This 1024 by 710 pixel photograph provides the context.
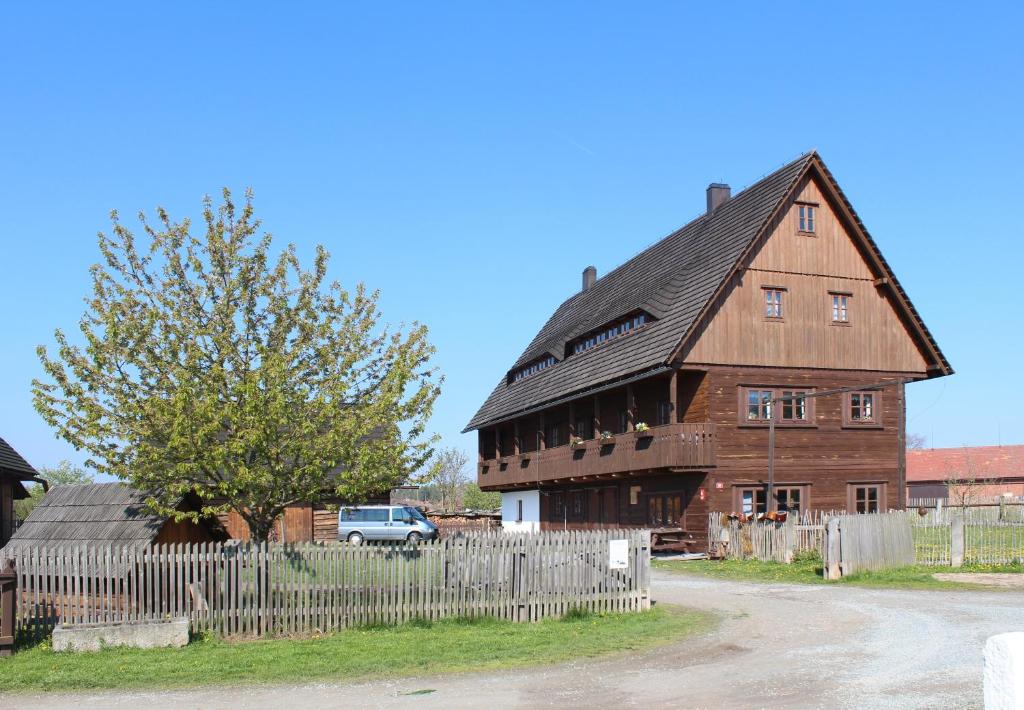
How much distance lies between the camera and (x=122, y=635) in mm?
14719

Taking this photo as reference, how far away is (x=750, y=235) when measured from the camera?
1336 inches

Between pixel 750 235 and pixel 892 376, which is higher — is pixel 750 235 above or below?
above

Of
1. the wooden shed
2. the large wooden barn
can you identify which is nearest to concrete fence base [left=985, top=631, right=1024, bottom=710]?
the wooden shed

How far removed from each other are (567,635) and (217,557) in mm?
5581

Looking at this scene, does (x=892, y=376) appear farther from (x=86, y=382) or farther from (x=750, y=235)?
(x=86, y=382)

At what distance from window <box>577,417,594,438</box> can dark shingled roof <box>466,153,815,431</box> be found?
5.76ft

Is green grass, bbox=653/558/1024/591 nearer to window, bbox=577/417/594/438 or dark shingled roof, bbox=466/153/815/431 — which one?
dark shingled roof, bbox=466/153/815/431

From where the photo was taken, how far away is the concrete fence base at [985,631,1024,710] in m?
4.20

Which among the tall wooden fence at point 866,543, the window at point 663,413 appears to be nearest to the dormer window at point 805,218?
the window at point 663,413

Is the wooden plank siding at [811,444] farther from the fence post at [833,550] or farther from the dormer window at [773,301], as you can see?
the fence post at [833,550]

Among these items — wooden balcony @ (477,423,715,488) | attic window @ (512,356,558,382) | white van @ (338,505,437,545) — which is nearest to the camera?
wooden balcony @ (477,423,715,488)

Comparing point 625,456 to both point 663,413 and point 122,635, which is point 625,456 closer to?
point 663,413

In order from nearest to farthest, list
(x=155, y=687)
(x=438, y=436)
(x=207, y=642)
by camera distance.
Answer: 1. (x=155, y=687)
2. (x=207, y=642)
3. (x=438, y=436)

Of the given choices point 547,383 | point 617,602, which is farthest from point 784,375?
point 617,602
